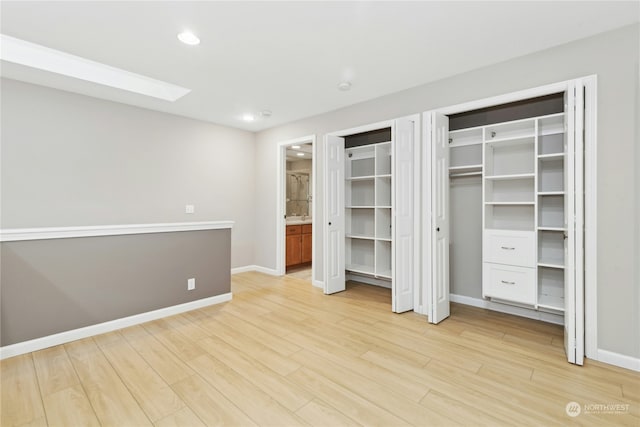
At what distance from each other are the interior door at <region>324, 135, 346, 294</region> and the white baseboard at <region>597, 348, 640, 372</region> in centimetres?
274

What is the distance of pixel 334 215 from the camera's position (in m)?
4.19

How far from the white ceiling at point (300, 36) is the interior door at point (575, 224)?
2.19 ft

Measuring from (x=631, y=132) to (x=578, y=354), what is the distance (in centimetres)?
177

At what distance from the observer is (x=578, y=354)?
226 centimetres

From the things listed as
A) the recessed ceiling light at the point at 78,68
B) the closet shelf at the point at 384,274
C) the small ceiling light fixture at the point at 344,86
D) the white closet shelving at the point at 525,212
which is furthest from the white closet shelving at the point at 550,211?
the recessed ceiling light at the point at 78,68

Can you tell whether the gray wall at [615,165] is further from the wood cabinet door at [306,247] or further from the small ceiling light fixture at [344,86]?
the wood cabinet door at [306,247]

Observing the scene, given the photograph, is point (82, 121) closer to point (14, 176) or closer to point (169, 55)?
point (14, 176)

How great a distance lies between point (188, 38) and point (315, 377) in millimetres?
2950

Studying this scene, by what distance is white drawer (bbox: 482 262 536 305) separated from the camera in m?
2.84

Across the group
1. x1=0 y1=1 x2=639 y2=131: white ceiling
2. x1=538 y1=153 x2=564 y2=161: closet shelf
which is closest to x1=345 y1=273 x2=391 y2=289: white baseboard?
x1=538 y1=153 x2=564 y2=161: closet shelf

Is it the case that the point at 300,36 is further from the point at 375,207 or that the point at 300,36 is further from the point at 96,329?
the point at 96,329

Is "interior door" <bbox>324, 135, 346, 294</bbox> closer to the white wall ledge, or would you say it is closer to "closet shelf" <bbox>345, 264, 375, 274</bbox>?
"closet shelf" <bbox>345, 264, 375, 274</bbox>

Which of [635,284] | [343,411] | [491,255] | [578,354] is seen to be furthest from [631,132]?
[343,411]

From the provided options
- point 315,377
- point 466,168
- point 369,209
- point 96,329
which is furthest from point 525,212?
point 96,329
